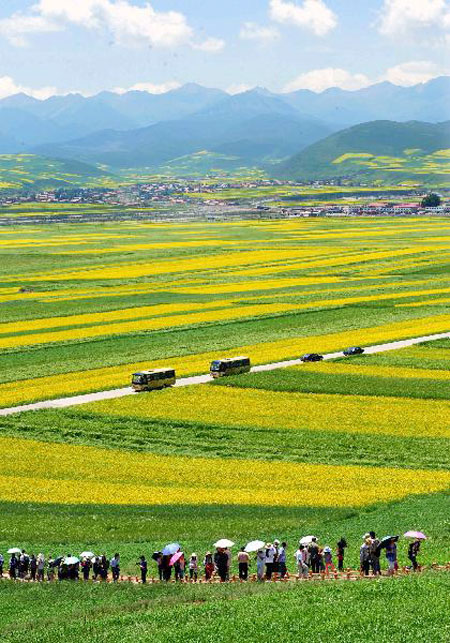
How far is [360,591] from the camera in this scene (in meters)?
34.4

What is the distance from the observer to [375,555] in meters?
36.8

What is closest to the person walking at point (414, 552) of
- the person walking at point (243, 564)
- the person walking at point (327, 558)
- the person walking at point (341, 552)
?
the person walking at point (341, 552)

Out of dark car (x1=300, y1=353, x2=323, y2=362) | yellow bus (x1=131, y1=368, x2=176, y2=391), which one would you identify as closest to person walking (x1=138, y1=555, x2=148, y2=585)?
yellow bus (x1=131, y1=368, x2=176, y2=391)

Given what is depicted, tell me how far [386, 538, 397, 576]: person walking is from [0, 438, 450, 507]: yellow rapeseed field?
9.90m

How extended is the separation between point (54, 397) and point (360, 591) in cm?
4010

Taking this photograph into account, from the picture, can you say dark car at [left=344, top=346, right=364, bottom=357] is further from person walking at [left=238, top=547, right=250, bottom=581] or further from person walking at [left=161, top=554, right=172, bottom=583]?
person walking at [left=161, top=554, right=172, bottom=583]

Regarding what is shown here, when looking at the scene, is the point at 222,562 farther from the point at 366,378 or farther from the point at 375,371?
the point at 375,371

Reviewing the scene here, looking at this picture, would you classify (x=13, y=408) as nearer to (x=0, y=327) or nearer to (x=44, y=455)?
(x=44, y=455)

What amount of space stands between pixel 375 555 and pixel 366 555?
0.31 metres

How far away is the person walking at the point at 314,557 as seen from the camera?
37.4 metres

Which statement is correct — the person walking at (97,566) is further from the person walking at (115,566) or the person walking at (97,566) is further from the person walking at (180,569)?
the person walking at (180,569)

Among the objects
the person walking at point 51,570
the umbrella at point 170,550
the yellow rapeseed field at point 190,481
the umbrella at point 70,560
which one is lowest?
the yellow rapeseed field at point 190,481

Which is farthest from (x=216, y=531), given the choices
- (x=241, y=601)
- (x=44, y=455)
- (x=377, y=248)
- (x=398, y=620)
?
(x=377, y=248)

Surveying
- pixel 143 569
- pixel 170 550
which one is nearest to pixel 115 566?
pixel 143 569
